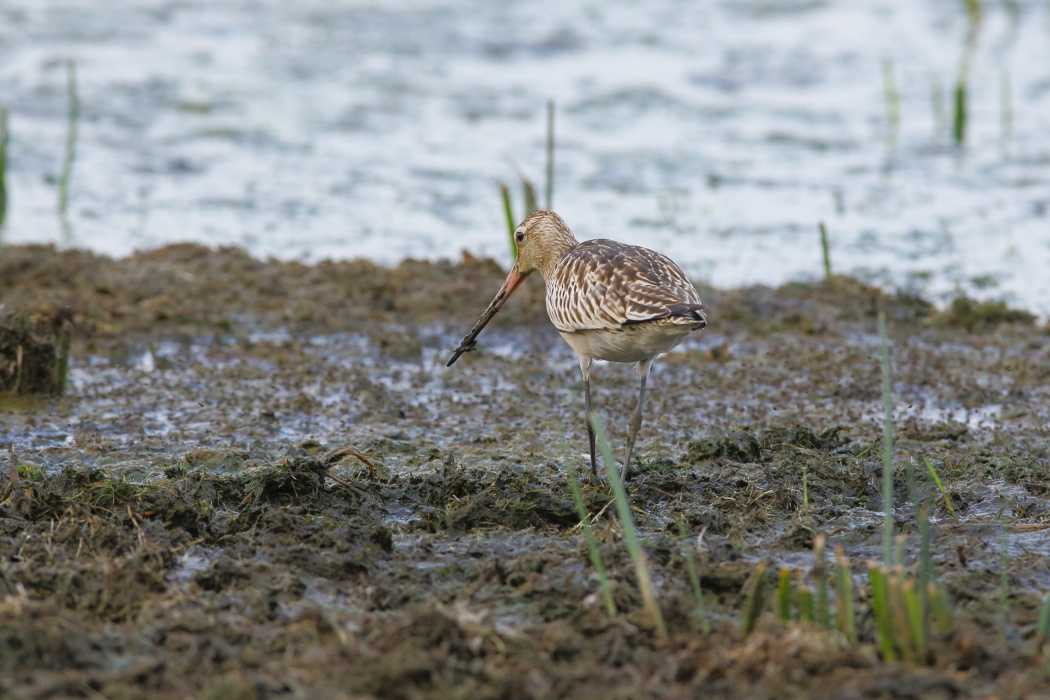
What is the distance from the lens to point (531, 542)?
4.41m

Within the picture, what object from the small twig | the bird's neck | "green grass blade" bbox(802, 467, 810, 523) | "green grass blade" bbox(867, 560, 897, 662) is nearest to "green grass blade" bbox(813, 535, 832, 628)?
"green grass blade" bbox(867, 560, 897, 662)

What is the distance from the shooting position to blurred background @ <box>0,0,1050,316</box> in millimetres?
9117

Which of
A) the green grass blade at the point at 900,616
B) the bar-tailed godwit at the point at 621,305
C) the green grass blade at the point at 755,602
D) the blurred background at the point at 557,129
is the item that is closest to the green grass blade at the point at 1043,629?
the green grass blade at the point at 900,616

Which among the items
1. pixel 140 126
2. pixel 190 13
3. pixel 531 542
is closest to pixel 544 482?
pixel 531 542

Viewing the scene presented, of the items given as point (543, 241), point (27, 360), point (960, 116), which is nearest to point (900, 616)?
point (543, 241)

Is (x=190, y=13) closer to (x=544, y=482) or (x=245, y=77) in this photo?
(x=245, y=77)

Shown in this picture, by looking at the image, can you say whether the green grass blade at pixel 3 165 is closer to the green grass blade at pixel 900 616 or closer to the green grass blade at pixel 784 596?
the green grass blade at pixel 784 596

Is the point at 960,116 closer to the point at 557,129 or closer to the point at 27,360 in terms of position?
the point at 557,129

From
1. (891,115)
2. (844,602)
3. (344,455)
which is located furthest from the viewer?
(891,115)

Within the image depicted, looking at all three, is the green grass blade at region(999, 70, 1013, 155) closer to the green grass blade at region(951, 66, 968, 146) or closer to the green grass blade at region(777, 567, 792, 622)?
the green grass blade at region(951, 66, 968, 146)

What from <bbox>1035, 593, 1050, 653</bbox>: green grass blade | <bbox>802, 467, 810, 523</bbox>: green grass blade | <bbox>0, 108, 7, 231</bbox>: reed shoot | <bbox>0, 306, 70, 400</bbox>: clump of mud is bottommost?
<bbox>802, 467, 810, 523</bbox>: green grass blade

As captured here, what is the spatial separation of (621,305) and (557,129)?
7.21m

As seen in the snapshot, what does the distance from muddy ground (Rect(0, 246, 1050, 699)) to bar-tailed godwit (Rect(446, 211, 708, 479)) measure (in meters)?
0.56

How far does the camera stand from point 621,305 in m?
4.76
